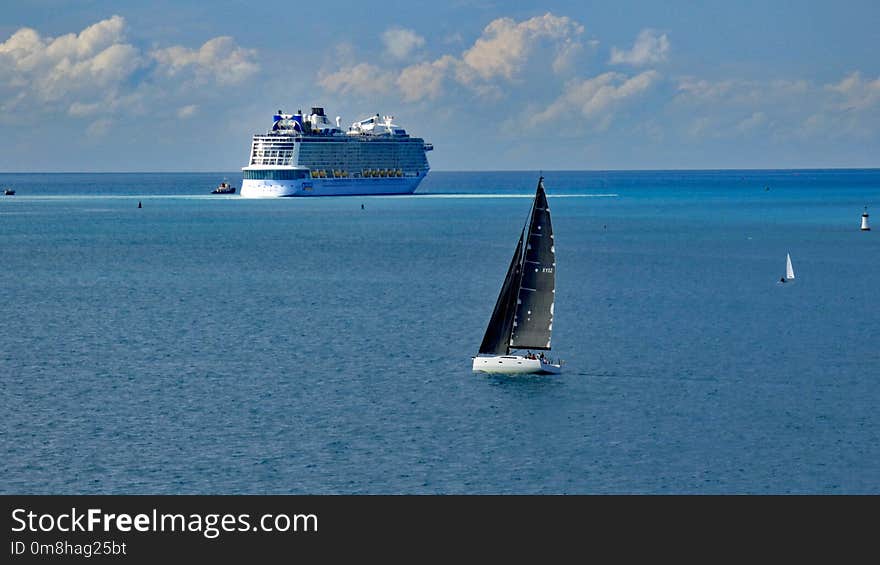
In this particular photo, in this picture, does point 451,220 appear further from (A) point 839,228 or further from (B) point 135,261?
(B) point 135,261

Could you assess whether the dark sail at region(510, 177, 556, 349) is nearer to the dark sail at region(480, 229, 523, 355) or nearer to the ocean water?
the dark sail at region(480, 229, 523, 355)

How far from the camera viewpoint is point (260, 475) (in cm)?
4153

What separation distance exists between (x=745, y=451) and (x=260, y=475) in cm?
1585

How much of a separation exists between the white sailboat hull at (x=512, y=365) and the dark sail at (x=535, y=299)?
41.5 inches

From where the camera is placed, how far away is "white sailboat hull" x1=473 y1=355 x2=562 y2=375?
5734 cm

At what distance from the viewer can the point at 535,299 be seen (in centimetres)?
5847

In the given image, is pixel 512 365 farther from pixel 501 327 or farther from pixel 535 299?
pixel 535 299

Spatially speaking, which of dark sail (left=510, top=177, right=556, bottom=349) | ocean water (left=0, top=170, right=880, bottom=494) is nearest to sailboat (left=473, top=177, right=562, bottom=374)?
dark sail (left=510, top=177, right=556, bottom=349)

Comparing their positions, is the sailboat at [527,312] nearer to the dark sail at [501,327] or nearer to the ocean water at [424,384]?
the dark sail at [501,327]

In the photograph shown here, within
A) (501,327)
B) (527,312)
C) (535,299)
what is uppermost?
(535,299)

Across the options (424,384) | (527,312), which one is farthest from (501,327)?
(424,384)

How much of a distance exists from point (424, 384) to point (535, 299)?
6596 millimetres

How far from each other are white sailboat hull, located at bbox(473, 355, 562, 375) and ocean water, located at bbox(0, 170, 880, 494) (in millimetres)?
567

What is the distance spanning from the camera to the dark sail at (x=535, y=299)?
58.3 metres
